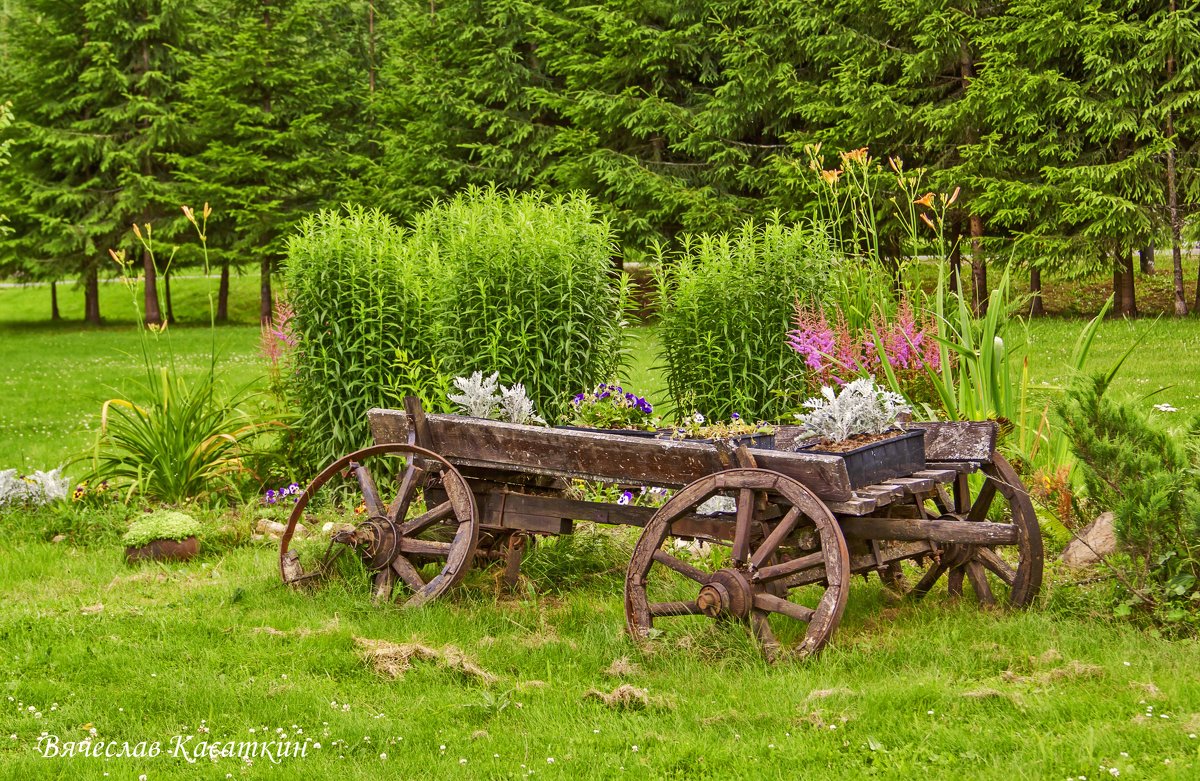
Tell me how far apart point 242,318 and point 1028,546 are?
99.0 feet

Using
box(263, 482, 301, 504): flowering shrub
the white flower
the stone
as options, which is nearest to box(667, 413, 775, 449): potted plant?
the white flower

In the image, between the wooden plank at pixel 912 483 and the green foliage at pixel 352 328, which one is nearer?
the wooden plank at pixel 912 483

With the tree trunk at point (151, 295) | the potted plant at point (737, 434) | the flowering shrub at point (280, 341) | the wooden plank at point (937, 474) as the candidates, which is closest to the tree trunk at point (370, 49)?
the tree trunk at point (151, 295)

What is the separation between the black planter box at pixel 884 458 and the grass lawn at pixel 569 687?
632 mm

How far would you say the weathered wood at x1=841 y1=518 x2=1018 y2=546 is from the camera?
427 cm

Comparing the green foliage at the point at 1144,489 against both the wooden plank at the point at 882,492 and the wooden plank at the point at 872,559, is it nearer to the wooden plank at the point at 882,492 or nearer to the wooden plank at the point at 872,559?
the wooden plank at the point at 872,559

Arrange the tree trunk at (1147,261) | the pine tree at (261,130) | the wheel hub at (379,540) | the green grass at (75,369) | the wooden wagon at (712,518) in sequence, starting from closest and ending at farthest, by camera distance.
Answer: the wooden wagon at (712,518), the wheel hub at (379,540), the green grass at (75,369), the tree trunk at (1147,261), the pine tree at (261,130)

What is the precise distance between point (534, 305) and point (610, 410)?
889 mm

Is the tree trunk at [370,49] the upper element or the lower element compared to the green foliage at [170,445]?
upper

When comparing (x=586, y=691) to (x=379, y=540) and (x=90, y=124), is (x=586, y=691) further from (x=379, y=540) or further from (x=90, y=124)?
(x=90, y=124)

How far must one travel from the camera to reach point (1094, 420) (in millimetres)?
4668

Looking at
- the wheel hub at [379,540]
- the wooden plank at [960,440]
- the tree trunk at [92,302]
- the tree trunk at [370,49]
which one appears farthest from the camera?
the tree trunk at [370,49]

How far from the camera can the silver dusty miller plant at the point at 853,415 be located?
4555 mm

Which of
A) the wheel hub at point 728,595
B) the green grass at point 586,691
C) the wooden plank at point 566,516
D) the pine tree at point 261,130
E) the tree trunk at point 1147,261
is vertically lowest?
the green grass at point 586,691
